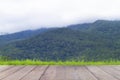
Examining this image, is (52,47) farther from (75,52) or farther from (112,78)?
(112,78)

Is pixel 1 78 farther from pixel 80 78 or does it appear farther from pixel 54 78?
pixel 80 78

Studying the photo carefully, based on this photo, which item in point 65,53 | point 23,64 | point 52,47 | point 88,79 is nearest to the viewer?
point 88,79

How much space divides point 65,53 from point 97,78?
6341 inches

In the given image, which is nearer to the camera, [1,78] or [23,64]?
[1,78]

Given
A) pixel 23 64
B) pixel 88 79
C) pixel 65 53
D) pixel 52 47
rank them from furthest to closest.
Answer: pixel 52 47 → pixel 65 53 → pixel 23 64 → pixel 88 79

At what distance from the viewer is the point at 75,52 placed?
168 meters

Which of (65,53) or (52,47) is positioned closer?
(65,53)

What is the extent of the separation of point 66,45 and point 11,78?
7436 inches

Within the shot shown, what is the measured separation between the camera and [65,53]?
166m

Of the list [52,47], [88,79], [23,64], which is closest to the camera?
[88,79]

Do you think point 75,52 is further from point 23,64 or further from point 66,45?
point 23,64

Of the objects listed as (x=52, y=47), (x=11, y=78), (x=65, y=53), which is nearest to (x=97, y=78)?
(x=11, y=78)

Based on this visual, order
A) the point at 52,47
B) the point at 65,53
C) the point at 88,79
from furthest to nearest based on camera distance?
the point at 52,47, the point at 65,53, the point at 88,79

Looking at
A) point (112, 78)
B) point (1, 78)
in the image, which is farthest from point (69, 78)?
point (1, 78)
